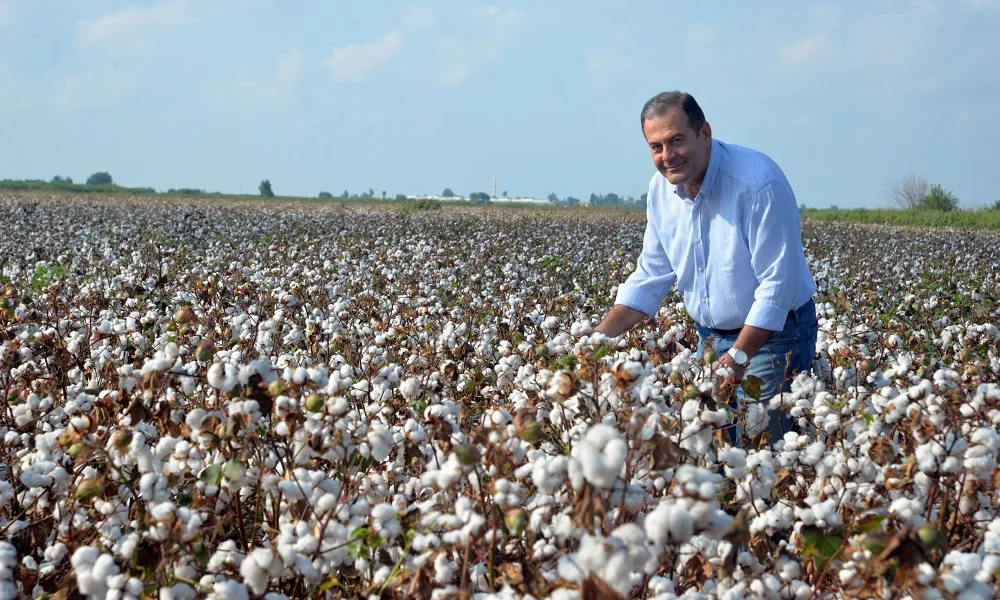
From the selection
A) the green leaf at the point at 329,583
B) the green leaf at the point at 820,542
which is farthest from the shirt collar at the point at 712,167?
the green leaf at the point at 329,583

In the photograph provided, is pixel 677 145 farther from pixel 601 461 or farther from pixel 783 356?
pixel 601 461

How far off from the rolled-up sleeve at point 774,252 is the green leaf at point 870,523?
1.53 m

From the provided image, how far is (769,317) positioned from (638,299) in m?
0.74

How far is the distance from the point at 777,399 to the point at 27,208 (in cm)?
1907

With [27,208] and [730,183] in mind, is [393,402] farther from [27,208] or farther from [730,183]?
[27,208]

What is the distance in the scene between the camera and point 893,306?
8477 millimetres

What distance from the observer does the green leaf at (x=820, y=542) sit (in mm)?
1873

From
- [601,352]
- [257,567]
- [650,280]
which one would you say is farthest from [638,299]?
[257,567]

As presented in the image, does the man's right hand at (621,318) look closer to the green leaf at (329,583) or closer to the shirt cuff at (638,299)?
the shirt cuff at (638,299)

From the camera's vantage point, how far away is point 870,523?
1900mm

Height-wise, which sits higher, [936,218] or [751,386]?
[936,218]

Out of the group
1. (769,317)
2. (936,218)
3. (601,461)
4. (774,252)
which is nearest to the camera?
(601,461)

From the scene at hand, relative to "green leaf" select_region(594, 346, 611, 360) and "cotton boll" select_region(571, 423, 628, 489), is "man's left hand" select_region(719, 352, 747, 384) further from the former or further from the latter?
"cotton boll" select_region(571, 423, 628, 489)

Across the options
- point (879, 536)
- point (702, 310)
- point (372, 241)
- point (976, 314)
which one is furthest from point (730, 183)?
point (372, 241)
